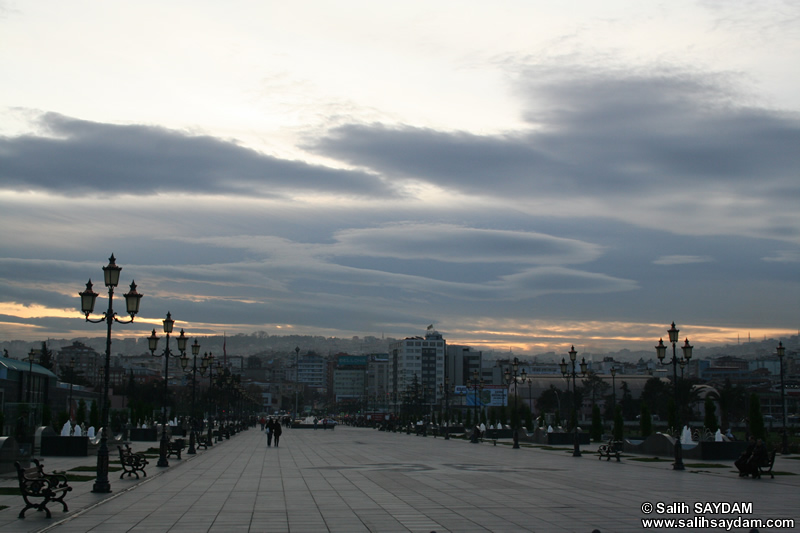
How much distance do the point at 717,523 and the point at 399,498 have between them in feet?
23.3

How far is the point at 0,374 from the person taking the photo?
169 ft

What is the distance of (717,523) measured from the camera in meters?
14.8

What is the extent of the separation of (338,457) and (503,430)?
34255 mm

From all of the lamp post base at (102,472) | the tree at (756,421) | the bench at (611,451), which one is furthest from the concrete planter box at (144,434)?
the tree at (756,421)

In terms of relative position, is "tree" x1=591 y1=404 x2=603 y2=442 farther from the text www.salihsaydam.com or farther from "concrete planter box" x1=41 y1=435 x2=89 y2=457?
the text www.salihsaydam.com

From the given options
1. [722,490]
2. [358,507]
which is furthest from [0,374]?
[722,490]

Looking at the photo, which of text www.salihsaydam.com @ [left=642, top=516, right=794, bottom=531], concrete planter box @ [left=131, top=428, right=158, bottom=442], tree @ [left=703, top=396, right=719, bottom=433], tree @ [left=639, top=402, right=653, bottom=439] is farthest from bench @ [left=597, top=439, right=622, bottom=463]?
concrete planter box @ [left=131, top=428, right=158, bottom=442]

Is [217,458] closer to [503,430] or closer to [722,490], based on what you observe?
[722,490]

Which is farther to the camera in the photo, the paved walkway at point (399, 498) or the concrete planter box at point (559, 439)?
the concrete planter box at point (559, 439)

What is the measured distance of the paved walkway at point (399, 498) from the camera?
14.4m

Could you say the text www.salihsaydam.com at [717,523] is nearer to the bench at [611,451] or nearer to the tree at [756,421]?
the bench at [611,451]

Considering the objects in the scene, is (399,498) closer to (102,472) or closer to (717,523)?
(717,523)

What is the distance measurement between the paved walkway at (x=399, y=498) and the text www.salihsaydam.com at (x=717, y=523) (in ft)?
0.66

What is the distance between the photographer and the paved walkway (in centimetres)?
1445
